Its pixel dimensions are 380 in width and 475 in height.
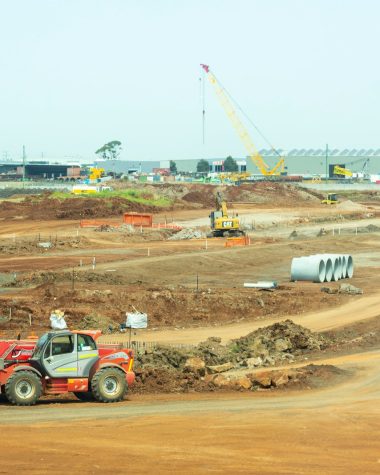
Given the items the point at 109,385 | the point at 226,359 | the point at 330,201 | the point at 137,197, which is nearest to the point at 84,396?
the point at 109,385

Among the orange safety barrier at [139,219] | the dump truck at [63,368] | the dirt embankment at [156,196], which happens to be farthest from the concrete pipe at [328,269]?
the dirt embankment at [156,196]

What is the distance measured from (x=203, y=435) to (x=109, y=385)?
14.1 feet

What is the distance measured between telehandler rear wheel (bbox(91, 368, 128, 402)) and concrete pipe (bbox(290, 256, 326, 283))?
110ft

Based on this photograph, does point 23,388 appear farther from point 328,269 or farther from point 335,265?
point 335,265

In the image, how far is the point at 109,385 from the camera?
2573 cm

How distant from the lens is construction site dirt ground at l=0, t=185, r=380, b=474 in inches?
800

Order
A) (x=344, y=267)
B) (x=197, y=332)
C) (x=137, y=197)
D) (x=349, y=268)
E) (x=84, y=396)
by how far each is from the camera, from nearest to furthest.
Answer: (x=84, y=396) < (x=197, y=332) < (x=344, y=267) < (x=349, y=268) < (x=137, y=197)

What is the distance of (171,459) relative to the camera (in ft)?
65.1

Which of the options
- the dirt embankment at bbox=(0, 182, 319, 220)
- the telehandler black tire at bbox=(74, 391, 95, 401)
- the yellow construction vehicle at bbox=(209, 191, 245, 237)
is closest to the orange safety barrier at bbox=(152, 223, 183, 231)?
the yellow construction vehicle at bbox=(209, 191, 245, 237)

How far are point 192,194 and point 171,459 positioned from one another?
130231mm

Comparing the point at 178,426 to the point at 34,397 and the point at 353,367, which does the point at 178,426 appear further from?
the point at 353,367

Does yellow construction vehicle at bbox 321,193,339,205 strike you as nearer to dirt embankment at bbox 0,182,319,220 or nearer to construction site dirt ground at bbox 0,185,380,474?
dirt embankment at bbox 0,182,319,220

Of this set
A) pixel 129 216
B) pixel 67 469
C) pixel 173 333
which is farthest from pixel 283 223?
pixel 67 469

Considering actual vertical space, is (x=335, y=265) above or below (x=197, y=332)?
above
